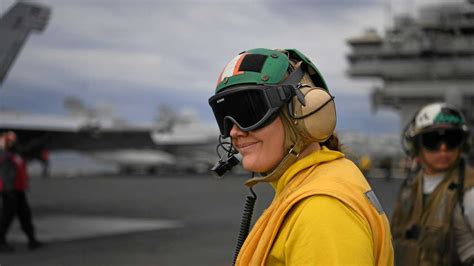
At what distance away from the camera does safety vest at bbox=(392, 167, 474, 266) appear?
242cm

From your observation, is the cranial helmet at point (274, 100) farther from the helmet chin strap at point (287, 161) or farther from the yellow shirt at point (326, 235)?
the yellow shirt at point (326, 235)

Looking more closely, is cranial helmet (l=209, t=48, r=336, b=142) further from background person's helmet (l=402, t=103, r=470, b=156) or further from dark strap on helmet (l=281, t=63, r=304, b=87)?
background person's helmet (l=402, t=103, r=470, b=156)

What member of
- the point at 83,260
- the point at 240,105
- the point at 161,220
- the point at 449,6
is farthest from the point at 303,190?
the point at 449,6

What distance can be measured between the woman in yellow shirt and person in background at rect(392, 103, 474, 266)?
4.20 feet

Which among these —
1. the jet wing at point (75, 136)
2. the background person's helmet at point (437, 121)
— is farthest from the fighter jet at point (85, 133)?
the background person's helmet at point (437, 121)

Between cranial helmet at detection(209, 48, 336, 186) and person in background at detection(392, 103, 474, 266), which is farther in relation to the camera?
person in background at detection(392, 103, 474, 266)

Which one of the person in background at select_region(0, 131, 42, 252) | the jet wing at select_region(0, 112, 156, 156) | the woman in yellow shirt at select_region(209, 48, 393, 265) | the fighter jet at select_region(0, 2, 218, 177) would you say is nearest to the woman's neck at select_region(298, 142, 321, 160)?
the woman in yellow shirt at select_region(209, 48, 393, 265)

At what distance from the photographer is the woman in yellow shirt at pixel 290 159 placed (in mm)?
1120

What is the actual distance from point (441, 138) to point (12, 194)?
7.23 m

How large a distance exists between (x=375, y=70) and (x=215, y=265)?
27246 millimetres

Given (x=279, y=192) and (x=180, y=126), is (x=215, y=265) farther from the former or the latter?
(x=180, y=126)

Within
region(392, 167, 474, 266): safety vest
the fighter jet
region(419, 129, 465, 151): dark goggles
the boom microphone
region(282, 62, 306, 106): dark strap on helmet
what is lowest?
the fighter jet

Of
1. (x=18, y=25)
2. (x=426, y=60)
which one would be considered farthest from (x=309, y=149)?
(x=426, y=60)

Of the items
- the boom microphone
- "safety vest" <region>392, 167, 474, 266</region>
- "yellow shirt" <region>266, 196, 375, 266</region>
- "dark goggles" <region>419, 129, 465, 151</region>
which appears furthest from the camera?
"dark goggles" <region>419, 129, 465, 151</region>
